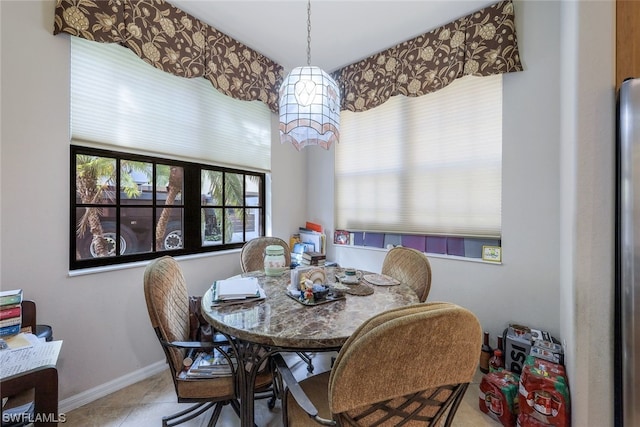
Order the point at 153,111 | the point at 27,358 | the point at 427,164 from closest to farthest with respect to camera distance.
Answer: the point at 27,358, the point at 153,111, the point at 427,164

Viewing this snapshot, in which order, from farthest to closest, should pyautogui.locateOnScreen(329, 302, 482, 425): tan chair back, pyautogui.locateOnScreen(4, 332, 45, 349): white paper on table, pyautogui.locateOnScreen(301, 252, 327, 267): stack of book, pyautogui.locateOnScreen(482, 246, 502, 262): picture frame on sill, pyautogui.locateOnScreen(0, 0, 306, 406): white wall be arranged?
pyautogui.locateOnScreen(301, 252, 327, 267): stack of book, pyautogui.locateOnScreen(482, 246, 502, 262): picture frame on sill, pyautogui.locateOnScreen(0, 0, 306, 406): white wall, pyautogui.locateOnScreen(4, 332, 45, 349): white paper on table, pyautogui.locateOnScreen(329, 302, 482, 425): tan chair back

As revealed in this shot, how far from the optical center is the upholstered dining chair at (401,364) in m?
0.68

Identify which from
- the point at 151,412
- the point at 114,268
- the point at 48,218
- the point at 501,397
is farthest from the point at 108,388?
the point at 501,397

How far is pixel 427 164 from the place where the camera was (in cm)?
253

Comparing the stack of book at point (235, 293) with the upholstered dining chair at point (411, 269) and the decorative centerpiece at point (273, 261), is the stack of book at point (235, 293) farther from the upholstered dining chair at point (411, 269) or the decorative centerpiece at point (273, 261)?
the upholstered dining chair at point (411, 269)

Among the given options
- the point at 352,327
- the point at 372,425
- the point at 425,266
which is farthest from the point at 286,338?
the point at 425,266

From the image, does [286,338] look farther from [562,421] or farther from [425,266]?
[562,421]

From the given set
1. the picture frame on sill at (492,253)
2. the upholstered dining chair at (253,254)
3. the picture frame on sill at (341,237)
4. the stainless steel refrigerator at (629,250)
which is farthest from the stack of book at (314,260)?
the stainless steel refrigerator at (629,250)

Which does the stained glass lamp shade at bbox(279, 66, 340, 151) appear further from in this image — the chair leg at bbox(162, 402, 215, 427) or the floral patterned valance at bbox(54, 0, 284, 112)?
the chair leg at bbox(162, 402, 215, 427)

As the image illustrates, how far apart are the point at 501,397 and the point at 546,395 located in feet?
0.85

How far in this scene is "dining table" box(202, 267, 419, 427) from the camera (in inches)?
39.2

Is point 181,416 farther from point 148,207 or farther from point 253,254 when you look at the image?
point 148,207

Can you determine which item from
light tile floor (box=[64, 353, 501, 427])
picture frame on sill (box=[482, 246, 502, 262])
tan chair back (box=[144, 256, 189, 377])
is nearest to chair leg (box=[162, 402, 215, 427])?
light tile floor (box=[64, 353, 501, 427])

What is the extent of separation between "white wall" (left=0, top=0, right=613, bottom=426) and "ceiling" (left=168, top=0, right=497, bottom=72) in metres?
0.69
